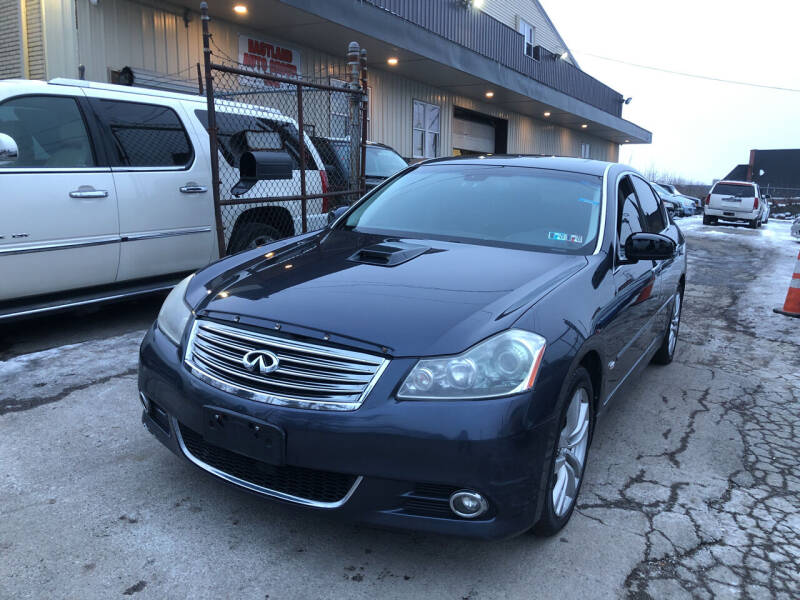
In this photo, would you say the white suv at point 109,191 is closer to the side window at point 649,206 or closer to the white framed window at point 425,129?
the side window at point 649,206

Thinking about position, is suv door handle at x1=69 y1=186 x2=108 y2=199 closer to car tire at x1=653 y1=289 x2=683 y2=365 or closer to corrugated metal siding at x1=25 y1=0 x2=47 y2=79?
car tire at x1=653 y1=289 x2=683 y2=365

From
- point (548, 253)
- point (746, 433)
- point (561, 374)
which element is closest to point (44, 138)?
point (548, 253)

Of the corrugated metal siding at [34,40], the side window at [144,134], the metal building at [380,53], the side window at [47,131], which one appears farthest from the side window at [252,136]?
the corrugated metal siding at [34,40]

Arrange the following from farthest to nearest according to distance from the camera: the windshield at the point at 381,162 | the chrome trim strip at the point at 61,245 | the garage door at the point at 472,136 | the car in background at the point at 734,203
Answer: the car in background at the point at 734,203, the garage door at the point at 472,136, the windshield at the point at 381,162, the chrome trim strip at the point at 61,245

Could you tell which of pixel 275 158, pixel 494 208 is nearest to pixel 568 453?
pixel 494 208

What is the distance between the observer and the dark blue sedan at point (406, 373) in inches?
87.6

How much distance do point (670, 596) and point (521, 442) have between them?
2.74 feet

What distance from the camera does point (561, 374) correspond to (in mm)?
2443

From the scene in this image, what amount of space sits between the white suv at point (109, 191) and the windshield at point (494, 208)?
2187 mm

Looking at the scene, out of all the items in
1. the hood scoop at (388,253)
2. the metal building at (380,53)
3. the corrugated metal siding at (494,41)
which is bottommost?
the hood scoop at (388,253)

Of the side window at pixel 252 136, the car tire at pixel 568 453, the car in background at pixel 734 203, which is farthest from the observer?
the car in background at pixel 734 203

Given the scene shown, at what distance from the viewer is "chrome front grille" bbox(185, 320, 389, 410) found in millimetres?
2287

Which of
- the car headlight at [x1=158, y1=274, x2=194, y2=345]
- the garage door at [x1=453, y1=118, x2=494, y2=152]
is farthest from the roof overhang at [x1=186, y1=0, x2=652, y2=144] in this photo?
the car headlight at [x1=158, y1=274, x2=194, y2=345]

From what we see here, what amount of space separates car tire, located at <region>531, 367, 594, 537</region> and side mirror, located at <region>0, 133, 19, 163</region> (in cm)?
375
